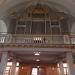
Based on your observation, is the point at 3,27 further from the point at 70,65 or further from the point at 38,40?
the point at 70,65

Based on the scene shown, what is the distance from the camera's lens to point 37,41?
9.09 m

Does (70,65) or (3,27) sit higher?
(3,27)

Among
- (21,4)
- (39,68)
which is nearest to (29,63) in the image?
(39,68)

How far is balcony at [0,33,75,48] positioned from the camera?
8.40m

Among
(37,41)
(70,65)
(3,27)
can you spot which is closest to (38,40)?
(37,41)

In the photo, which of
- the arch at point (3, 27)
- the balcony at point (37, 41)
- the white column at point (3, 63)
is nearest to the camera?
the white column at point (3, 63)

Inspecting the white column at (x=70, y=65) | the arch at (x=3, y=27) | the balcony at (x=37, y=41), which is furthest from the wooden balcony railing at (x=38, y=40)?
the arch at (x=3, y=27)

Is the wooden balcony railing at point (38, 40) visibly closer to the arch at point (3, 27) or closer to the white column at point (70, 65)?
the white column at point (70, 65)

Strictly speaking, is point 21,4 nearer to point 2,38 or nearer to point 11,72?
point 2,38

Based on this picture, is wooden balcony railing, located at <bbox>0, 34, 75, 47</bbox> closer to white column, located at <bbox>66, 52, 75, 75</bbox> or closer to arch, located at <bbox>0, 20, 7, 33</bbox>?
white column, located at <bbox>66, 52, 75, 75</bbox>

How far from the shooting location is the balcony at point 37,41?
840 cm

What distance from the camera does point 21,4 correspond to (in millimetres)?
11344

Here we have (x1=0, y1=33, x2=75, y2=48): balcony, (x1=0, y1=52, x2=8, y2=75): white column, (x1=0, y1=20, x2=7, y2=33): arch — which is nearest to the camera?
(x1=0, y1=52, x2=8, y2=75): white column

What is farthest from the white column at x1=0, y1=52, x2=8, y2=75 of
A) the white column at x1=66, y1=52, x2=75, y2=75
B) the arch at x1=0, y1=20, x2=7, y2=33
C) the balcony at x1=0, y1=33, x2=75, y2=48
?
the white column at x1=66, y1=52, x2=75, y2=75
